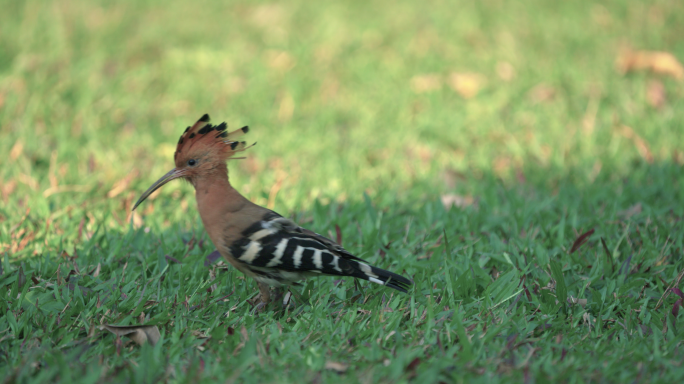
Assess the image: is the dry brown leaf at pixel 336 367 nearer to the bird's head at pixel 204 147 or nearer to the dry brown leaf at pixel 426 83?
the bird's head at pixel 204 147

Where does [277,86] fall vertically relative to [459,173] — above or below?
above

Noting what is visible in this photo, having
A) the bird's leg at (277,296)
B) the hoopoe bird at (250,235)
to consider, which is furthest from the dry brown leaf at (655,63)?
the bird's leg at (277,296)

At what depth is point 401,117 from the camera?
6.53 meters

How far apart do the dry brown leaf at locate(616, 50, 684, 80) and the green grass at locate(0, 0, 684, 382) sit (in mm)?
198

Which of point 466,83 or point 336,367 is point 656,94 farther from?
point 336,367

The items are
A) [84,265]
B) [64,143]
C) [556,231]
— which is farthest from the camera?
[64,143]

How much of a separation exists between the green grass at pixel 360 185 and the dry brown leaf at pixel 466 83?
0.27 ft

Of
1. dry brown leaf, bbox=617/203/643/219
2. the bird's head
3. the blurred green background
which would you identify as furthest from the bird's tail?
dry brown leaf, bbox=617/203/643/219

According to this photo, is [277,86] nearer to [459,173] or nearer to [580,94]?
[459,173]

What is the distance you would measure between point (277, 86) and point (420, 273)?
152 inches

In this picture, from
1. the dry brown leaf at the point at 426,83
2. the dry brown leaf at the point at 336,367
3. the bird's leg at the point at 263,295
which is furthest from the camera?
the dry brown leaf at the point at 426,83

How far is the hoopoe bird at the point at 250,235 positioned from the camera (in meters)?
3.11

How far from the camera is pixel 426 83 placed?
23.5 ft

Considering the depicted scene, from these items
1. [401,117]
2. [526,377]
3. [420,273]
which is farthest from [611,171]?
[526,377]
